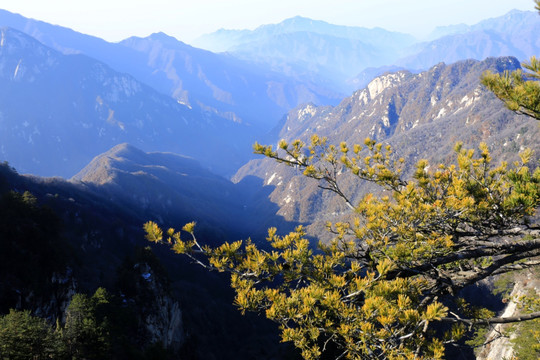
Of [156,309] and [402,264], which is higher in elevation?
[402,264]

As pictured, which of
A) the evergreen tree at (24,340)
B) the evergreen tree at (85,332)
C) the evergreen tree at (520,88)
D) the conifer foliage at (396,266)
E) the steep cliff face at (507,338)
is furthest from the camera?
the steep cliff face at (507,338)

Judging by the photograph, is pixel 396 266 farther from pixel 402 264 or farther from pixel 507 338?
pixel 507 338

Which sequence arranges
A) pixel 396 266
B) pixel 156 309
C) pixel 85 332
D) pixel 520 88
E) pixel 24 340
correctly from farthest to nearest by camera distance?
pixel 156 309 < pixel 85 332 < pixel 24 340 < pixel 520 88 < pixel 396 266

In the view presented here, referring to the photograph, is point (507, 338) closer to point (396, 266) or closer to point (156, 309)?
point (396, 266)

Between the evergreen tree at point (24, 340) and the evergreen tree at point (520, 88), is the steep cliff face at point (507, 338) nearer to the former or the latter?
the evergreen tree at point (520, 88)

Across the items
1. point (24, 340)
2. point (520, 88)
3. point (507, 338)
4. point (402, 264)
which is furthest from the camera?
point (507, 338)

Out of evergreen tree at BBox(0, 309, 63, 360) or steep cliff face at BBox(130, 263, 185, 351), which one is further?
steep cliff face at BBox(130, 263, 185, 351)

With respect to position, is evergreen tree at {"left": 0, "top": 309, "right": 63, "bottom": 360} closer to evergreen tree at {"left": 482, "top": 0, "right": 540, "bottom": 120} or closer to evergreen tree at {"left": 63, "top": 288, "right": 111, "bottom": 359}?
evergreen tree at {"left": 63, "top": 288, "right": 111, "bottom": 359}

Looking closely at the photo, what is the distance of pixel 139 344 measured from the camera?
35.0 m

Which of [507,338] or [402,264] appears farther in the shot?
[507,338]

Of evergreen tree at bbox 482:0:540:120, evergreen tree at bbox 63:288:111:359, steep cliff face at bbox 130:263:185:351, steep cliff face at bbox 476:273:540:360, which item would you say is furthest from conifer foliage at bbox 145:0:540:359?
steep cliff face at bbox 130:263:185:351

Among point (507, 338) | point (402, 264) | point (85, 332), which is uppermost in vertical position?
point (402, 264)

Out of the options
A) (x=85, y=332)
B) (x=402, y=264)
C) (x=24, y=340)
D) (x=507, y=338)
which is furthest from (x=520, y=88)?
(x=507, y=338)

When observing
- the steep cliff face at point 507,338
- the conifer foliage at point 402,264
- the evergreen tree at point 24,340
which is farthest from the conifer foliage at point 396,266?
the steep cliff face at point 507,338
